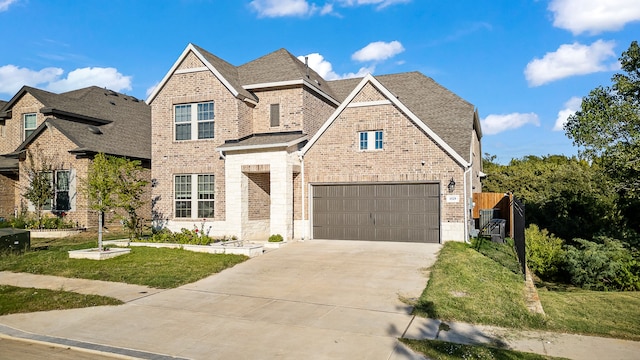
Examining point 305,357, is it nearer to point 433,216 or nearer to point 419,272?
point 419,272

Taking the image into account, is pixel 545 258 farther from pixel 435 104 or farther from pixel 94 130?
pixel 94 130

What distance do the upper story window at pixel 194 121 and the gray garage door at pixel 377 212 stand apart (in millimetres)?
5827

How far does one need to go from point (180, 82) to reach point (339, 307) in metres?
14.9

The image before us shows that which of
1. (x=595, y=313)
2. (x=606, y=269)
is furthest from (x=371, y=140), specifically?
(x=595, y=313)

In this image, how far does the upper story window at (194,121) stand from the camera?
766 inches

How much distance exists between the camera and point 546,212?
23.5m

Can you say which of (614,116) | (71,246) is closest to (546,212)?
(614,116)

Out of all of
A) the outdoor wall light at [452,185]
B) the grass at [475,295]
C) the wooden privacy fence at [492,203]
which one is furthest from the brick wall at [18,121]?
the wooden privacy fence at [492,203]

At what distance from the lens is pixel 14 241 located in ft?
47.9

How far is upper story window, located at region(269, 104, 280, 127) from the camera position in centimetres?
1997

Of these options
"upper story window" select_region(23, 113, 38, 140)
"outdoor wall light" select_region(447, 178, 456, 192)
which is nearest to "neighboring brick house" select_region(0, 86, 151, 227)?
"upper story window" select_region(23, 113, 38, 140)

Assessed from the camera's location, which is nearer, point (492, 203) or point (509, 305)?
point (509, 305)

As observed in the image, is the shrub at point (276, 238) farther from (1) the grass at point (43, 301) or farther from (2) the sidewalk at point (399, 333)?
(1) the grass at point (43, 301)

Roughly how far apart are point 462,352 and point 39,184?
2124cm
